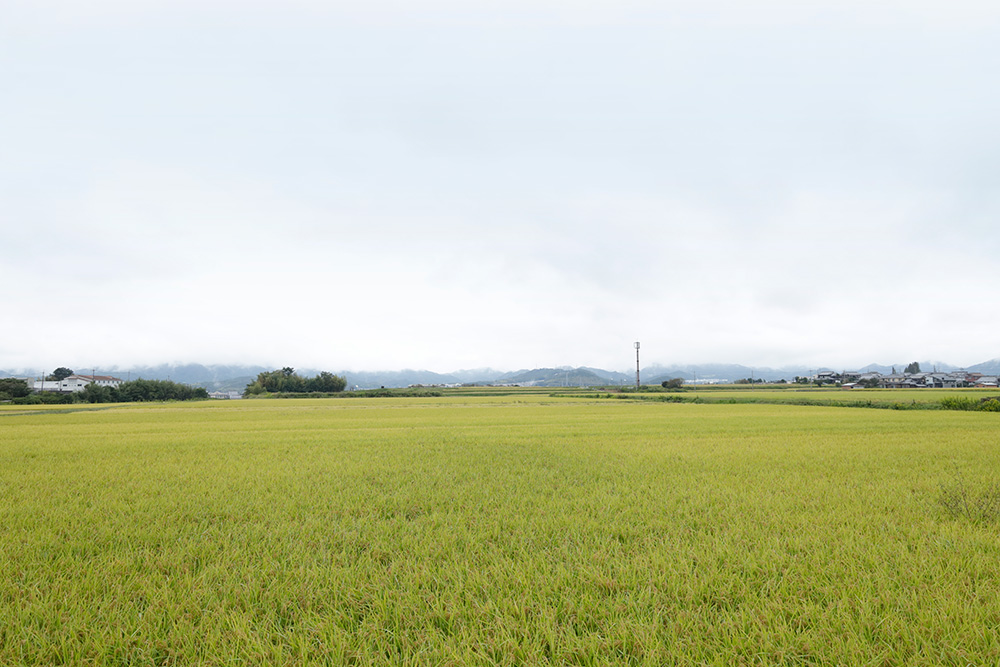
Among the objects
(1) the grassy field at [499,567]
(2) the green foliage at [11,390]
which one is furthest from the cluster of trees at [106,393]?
(1) the grassy field at [499,567]

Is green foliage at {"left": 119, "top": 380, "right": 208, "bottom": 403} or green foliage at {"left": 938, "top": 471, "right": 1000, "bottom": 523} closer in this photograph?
green foliage at {"left": 938, "top": 471, "right": 1000, "bottom": 523}

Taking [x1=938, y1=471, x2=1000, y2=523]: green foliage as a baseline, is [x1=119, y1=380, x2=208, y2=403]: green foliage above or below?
below

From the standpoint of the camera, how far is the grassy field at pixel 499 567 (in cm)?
327

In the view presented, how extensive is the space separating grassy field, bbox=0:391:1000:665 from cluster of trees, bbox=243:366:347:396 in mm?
120890

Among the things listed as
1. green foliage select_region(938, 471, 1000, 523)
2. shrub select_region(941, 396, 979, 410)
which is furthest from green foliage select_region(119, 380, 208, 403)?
shrub select_region(941, 396, 979, 410)

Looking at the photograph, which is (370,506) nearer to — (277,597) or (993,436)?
(277,597)

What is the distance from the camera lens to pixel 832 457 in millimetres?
11891

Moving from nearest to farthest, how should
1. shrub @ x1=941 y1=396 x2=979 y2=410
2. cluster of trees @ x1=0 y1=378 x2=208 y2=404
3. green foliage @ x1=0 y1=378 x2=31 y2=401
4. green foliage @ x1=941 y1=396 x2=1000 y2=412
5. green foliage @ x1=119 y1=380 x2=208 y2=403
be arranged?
1. green foliage @ x1=941 y1=396 x2=1000 y2=412
2. shrub @ x1=941 y1=396 x2=979 y2=410
3. cluster of trees @ x1=0 y1=378 x2=208 y2=404
4. green foliage @ x1=0 y1=378 x2=31 y2=401
5. green foliage @ x1=119 y1=380 x2=208 y2=403

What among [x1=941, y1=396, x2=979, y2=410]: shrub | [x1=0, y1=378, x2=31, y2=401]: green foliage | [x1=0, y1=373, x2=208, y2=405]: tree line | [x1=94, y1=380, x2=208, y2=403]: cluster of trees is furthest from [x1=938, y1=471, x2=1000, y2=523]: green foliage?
[x1=0, y1=378, x2=31, y2=401]: green foliage

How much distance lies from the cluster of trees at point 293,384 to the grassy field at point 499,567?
120890mm

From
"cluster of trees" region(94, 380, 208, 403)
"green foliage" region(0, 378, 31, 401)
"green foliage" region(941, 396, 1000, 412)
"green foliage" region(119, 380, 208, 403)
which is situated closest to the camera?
"green foliage" region(941, 396, 1000, 412)

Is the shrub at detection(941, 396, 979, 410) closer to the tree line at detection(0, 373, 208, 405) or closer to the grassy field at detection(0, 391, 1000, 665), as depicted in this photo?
the grassy field at detection(0, 391, 1000, 665)

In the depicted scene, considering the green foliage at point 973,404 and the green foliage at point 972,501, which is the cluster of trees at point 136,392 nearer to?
the green foliage at point 972,501

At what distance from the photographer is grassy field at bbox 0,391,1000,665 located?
3270mm
